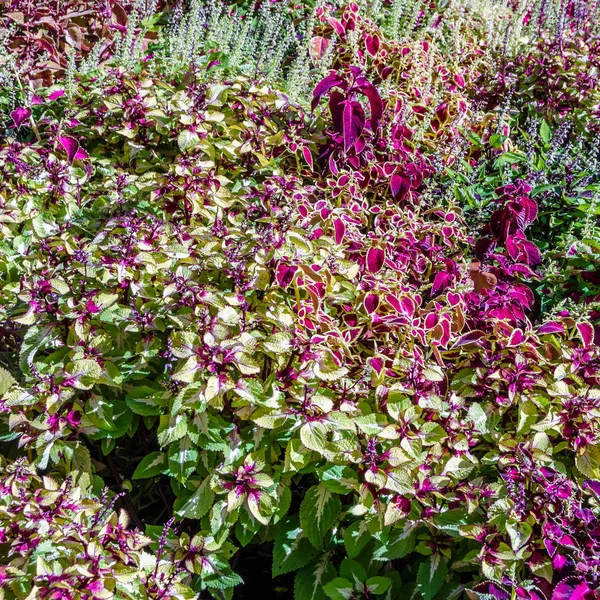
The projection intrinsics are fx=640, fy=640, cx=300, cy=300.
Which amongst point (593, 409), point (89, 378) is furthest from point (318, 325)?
point (593, 409)

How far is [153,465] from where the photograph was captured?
1.72 m

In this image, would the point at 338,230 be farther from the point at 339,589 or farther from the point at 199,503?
the point at 339,589

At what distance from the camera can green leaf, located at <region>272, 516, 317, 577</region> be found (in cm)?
170

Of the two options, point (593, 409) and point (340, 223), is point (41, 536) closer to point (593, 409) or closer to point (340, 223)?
point (340, 223)

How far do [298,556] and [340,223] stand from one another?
101 centimetres

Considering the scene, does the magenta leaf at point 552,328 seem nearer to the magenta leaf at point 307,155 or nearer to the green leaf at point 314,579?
the green leaf at point 314,579

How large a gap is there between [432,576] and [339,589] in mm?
234

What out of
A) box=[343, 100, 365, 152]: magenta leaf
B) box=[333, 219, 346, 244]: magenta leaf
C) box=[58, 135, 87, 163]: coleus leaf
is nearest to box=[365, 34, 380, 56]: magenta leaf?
box=[343, 100, 365, 152]: magenta leaf

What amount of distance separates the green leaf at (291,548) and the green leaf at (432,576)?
12.5 inches

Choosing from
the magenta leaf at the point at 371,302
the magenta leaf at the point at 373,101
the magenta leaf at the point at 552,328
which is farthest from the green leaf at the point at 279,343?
the magenta leaf at the point at 373,101

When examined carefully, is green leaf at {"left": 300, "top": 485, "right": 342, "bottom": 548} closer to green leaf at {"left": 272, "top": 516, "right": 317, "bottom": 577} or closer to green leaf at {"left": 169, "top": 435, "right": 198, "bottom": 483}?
green leaf at {"left": 272, "top": 516, "right": 317, "bottom": 577}

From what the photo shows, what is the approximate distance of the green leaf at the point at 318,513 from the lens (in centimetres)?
164

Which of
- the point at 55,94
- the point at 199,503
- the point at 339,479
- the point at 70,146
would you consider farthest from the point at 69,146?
the point at 339,479

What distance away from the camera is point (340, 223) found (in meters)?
2.07
